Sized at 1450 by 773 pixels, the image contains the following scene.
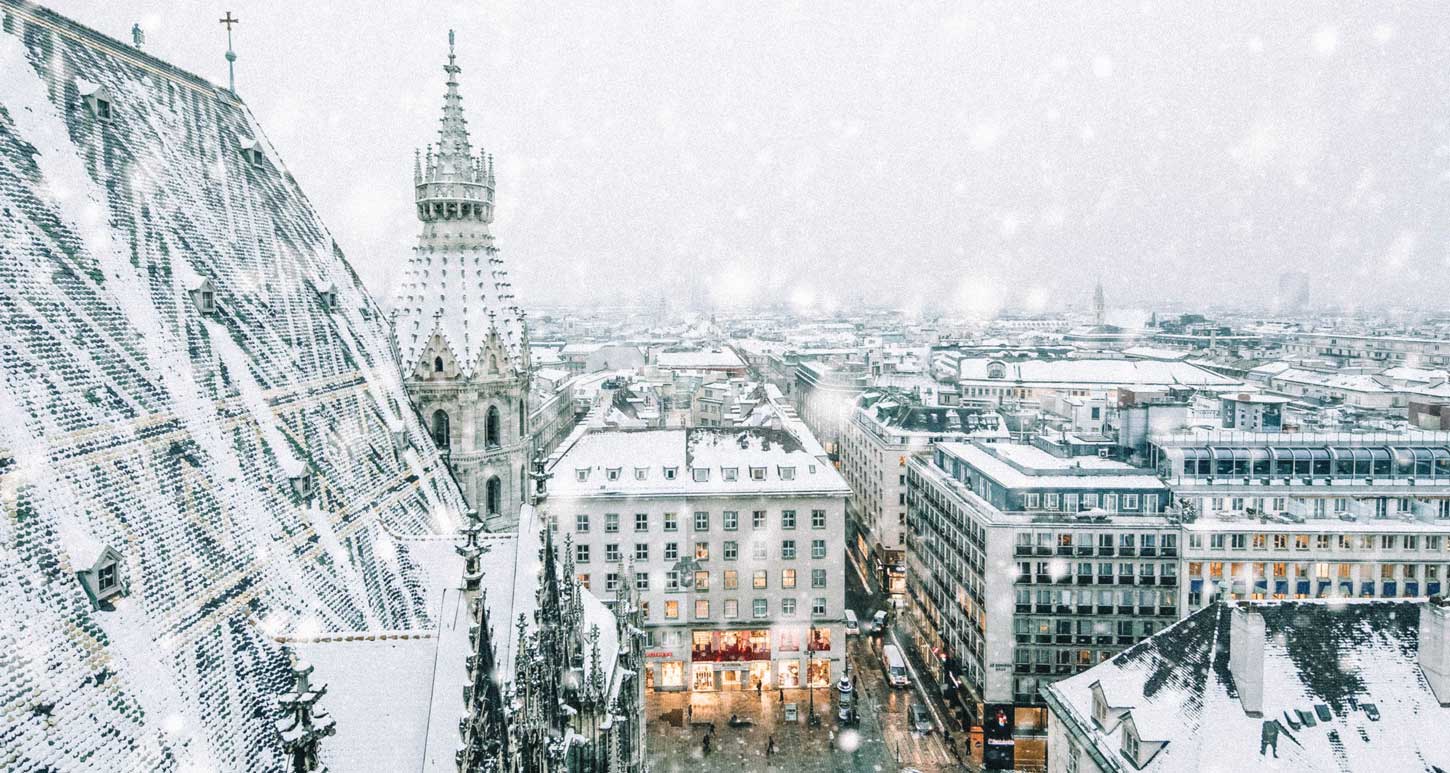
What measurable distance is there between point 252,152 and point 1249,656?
36.8 metres

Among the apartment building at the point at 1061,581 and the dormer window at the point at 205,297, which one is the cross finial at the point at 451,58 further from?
the apartment building at the point at 1061,581

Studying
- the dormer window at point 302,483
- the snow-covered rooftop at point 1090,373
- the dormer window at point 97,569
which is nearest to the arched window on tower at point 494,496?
the dormer window at point 302,483

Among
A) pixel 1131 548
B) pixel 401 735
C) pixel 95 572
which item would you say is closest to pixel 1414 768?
pixel 1131 548

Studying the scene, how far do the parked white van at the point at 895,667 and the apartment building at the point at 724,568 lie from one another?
3816 mm

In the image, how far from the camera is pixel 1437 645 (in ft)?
107

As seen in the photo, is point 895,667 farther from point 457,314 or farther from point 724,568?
point 457,314

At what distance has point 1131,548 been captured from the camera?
5331cm

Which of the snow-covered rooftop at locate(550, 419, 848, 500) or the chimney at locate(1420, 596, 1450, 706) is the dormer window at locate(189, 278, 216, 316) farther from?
the chimney at locate(1420, 596, 1450, 706)

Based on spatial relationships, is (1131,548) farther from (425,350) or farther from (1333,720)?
(425,350)

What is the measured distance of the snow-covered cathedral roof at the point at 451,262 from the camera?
33156 millimetres

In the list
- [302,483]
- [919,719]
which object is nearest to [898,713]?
[919,719]

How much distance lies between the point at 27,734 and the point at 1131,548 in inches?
2084

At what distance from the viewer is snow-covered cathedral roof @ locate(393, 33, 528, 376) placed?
109ft

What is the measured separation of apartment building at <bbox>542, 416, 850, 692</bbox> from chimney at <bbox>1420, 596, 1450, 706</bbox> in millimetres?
31331
